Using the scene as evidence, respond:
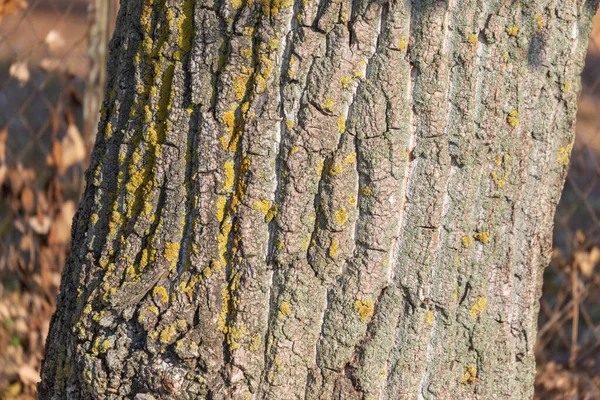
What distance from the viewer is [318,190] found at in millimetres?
1094

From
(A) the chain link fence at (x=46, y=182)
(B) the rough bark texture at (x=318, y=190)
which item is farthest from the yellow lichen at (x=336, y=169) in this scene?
(A) the chain link fence at (x=46, y=182)

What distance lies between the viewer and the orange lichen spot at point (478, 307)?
1.20 m

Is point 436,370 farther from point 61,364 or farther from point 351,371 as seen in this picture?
point 61,364

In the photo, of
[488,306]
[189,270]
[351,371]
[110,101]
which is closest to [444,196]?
[488,306]

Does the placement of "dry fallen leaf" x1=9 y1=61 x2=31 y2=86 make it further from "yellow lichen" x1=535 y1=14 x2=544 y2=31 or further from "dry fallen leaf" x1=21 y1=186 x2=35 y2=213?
"yellow lichen" x1=535 y1=14 x2=544 y2=31

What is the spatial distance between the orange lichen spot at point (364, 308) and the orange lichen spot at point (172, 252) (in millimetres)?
319

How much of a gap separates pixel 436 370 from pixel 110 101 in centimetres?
79

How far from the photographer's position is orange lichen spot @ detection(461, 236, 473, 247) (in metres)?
1.16

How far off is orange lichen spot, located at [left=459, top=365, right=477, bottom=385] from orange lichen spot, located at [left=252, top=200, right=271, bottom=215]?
494 mm

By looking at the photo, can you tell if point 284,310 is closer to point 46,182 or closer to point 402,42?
point 402,42

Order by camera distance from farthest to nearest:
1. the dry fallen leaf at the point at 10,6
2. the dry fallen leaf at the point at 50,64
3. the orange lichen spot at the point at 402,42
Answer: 1. the dry fallen leaf at the point at 50,64
2. the dry fallen leaf at the point at 10,6
3. the orange lichen spot at the point at 402,42

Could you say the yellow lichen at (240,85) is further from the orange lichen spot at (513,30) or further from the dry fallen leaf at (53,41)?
the dry fallen leaf at (53,41)

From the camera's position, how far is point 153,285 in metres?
1.14

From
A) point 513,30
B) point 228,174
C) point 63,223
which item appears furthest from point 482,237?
point 63,223
